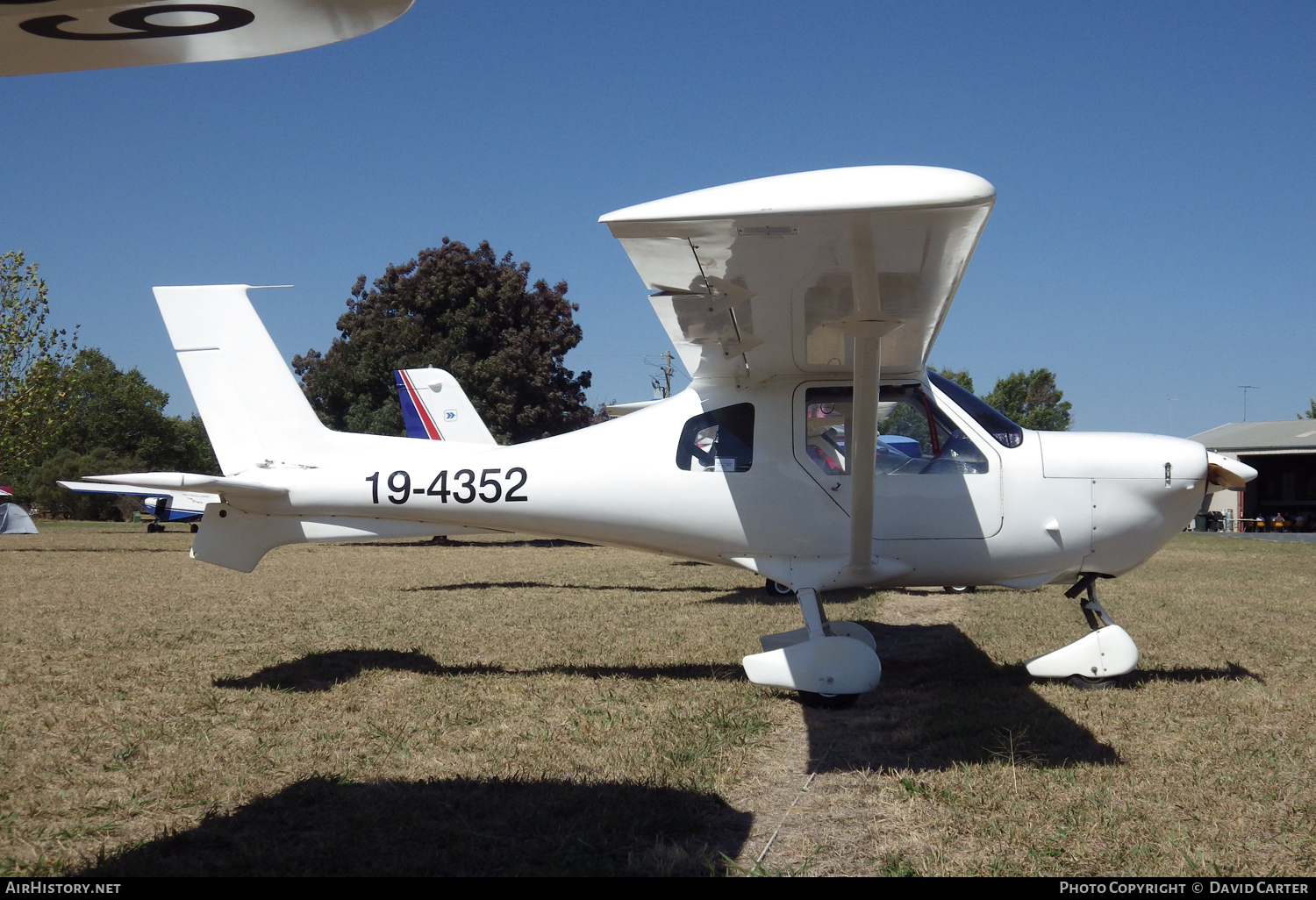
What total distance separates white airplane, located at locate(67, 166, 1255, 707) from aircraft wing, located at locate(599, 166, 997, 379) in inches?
1.1

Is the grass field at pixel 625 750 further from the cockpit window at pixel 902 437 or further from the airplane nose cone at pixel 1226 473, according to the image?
the cockpit window at pixel 902 437

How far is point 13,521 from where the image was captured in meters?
25.8

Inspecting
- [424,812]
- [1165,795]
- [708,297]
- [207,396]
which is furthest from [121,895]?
[207,396]

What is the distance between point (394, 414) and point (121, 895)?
30.0 m

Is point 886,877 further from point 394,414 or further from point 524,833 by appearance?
point 394,414

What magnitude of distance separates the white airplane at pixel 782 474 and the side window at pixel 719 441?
1 cm

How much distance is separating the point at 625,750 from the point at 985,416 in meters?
A: 3.37

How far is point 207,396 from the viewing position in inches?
261

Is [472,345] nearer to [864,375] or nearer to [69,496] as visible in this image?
[69,496]

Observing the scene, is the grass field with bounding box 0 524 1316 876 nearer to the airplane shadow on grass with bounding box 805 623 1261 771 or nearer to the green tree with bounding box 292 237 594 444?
the airplane shadow on grass with bounding box 805 623 1261 771

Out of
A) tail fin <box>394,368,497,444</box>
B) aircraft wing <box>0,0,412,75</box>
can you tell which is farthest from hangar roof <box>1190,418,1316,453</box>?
aircraft wing <box>0,0,412,75</box>

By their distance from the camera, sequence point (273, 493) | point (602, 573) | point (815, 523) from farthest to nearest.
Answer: point (602, 573)
point (273, 493)
point (815, 523)

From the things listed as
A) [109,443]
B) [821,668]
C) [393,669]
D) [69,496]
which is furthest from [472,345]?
[109,443]

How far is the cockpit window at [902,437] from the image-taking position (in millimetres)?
5879
